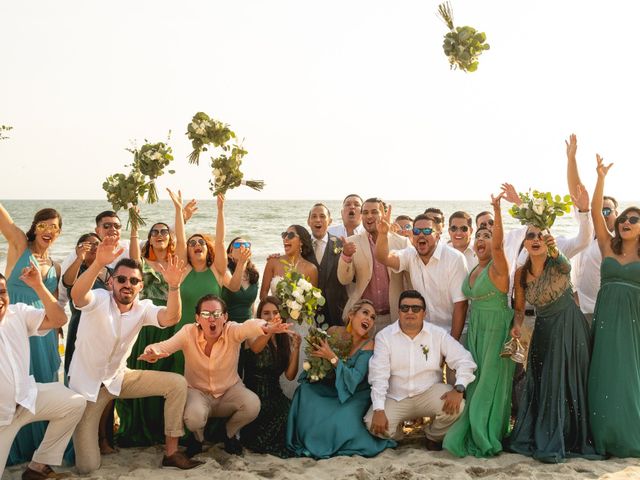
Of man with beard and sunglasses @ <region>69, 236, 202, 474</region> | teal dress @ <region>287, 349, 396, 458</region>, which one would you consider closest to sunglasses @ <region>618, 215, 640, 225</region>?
teal dress @ <region>287, 349, 396, 458</region>

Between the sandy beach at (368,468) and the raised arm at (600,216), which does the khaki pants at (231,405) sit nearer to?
the sandy beach at (368,468)

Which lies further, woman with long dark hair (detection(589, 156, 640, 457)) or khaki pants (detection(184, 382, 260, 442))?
khaki pants (detection(184, 382, 260, 442))

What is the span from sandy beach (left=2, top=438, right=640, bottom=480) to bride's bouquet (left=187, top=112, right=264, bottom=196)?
3.09m

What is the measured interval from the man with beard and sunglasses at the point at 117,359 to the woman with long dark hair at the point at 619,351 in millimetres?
4144

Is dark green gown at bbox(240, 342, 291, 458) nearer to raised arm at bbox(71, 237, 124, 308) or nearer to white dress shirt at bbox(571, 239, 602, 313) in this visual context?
raised arm at bbox(71, 237, 124, 308)

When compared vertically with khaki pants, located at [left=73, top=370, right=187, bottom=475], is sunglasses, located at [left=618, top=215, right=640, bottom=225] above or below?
above

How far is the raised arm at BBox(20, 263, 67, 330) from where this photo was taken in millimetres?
6070

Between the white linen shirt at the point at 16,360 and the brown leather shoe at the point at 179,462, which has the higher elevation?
the white linen shirt at the point at 16,360

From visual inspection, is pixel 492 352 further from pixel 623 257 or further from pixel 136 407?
pixel 136 407

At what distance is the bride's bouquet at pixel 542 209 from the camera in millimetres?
6930

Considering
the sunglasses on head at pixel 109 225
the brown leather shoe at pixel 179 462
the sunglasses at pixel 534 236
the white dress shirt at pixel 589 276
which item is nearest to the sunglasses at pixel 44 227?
the sunglasses on head at pixel 109 225

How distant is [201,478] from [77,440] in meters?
1.29

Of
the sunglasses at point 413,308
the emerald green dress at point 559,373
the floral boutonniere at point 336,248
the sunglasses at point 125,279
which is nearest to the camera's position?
the sunglasses at point 125,279

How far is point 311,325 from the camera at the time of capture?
755 cm
